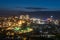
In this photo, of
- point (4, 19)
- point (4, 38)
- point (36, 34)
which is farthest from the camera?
point (4, 19)

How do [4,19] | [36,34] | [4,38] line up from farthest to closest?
[4,19] → [36,34] → [4,38]

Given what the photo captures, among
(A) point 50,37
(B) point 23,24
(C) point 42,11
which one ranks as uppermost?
(C) point 42,11

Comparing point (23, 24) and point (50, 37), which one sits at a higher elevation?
point (23, 24)

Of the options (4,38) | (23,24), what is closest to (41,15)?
(23,24)

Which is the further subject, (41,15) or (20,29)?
(41,15)

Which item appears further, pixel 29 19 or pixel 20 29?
pixel 29 19

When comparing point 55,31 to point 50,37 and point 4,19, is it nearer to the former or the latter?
point 50,37

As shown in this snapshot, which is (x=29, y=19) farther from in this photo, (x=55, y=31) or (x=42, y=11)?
(x=55, y=31)

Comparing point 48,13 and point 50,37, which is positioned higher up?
point 48,13

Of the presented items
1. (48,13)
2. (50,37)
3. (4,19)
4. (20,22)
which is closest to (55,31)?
(50,37)
